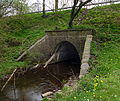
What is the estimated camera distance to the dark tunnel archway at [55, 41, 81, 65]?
16520 mm

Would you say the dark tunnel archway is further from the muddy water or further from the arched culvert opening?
the muddy water

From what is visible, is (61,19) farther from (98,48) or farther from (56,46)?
(98,48)

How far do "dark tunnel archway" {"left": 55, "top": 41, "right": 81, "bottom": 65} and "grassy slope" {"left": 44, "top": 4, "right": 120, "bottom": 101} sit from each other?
3539 millimetres

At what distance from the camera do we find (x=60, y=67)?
14922 mm

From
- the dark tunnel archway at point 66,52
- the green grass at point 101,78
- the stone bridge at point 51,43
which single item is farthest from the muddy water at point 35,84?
the green grass at point 101,78

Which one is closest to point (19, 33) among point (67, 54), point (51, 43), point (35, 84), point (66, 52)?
point (51, 43)

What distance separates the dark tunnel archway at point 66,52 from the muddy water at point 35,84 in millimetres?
2224

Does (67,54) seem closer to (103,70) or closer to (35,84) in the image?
(35,84)

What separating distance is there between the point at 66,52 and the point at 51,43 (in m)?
2.54

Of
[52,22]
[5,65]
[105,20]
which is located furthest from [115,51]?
[52,22]

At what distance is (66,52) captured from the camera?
17828mm

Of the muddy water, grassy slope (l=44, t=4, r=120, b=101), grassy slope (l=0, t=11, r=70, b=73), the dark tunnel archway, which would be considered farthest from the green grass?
grassy slope (l=0, t=11, r=70, b=73)

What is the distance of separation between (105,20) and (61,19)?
8283 millimetres

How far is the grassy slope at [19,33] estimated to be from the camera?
1273 centimetres
